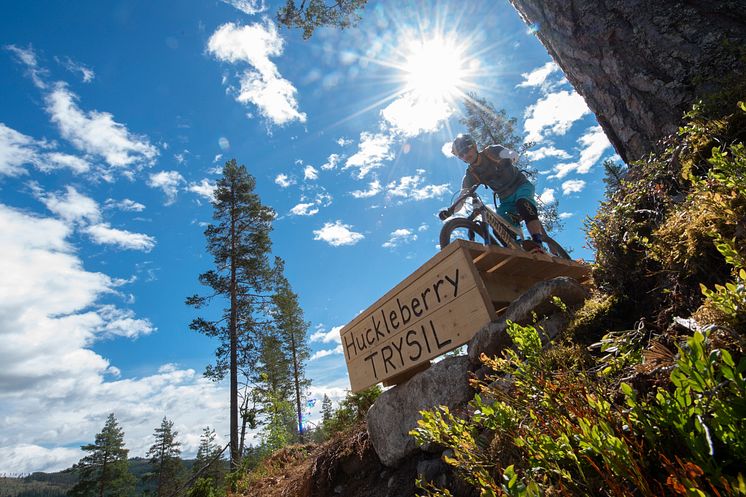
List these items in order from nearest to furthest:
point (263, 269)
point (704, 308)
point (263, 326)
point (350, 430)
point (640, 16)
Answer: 1. point (704, 308)
2. point (640, 16)
3. point (350, 430)
4. point (263, 326)
5. point (263, 269)

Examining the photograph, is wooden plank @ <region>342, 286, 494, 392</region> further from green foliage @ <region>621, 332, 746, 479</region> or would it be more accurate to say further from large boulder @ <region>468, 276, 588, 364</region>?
green foliage @ <region>621, 332, 746, 479</region>

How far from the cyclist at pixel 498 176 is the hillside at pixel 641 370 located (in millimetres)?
2178

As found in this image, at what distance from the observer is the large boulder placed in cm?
238

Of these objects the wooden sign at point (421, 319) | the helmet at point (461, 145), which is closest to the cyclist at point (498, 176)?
the helmet at point (461, 145)

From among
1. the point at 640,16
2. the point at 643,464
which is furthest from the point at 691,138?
the point at 643,464

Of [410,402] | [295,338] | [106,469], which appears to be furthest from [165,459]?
[410,402]

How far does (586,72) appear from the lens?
11.5ft

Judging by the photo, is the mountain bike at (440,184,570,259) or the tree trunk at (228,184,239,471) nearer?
the mountain bike at (440,184,570,259)

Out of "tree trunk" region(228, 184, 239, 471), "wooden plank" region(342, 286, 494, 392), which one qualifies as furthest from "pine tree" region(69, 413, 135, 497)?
"wooden plank" region(342, 286, 494, 392)

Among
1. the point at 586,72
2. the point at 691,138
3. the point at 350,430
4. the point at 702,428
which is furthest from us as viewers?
the point at 350,430

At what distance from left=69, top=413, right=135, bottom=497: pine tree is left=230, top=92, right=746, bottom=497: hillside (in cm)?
4657

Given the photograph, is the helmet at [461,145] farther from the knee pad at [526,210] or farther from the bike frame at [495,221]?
the knee pad at [526,210]

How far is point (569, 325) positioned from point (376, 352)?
2.14 m

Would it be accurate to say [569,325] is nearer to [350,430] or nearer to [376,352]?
[376,352]
